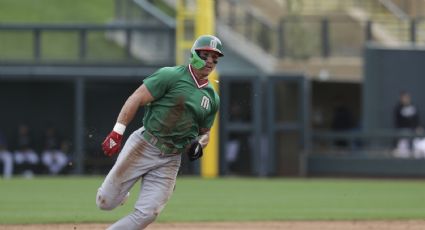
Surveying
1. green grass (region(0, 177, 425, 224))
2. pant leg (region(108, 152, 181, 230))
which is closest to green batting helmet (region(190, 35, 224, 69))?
pant leg (region(108, 152, 181, 230))

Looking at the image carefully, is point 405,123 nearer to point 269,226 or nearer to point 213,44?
point 269,226

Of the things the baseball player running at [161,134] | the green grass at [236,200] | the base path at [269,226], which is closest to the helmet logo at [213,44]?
the baseball player running at [161,134]

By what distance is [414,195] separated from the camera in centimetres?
1734

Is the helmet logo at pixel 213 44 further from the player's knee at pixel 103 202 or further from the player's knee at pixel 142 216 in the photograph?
the player's knee at pixel 103 202

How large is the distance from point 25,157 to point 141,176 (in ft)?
49.1

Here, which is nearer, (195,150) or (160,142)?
(160,142)

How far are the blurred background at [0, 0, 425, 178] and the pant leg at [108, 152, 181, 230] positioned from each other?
Result: 13.1m

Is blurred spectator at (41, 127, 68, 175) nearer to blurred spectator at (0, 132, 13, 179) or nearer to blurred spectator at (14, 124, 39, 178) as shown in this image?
blurred spectator at (14, 124, 39, 178)

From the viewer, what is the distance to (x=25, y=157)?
76.6 ft

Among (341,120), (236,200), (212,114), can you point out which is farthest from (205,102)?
(341,120)

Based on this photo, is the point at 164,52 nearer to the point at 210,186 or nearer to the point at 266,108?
the point at 266,108

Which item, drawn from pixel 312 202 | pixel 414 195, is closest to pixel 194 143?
pixel 312 202

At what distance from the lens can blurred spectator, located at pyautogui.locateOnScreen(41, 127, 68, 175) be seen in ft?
75.9

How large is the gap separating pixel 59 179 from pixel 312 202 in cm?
693
